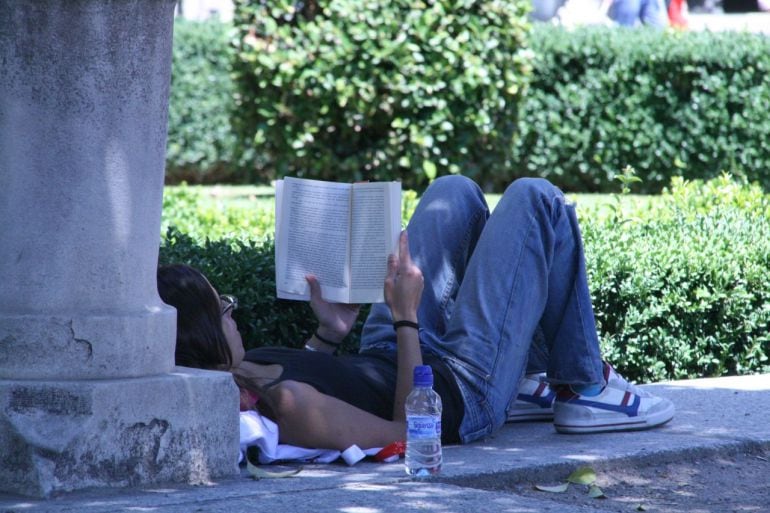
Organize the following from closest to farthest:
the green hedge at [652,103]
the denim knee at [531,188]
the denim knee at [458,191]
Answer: the denim knee at [531,188] → the denim knee at [458,191] → the green hedge at [652,103]

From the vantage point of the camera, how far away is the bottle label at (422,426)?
12.0 ft

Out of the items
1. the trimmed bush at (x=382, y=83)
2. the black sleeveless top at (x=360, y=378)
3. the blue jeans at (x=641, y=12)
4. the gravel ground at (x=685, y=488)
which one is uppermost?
the blue jeans at (x=641, y=12)

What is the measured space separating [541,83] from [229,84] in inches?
164

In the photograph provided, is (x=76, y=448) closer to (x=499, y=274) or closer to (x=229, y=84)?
(x=499, y=274)

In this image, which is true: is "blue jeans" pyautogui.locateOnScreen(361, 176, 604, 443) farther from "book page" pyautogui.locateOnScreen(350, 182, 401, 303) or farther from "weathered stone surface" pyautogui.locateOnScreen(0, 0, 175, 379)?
"weathered stone surface" pyautogui.locateOnScreen(0, 0, 175, 379)

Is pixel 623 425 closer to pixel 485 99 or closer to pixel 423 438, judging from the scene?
pixel 423 438

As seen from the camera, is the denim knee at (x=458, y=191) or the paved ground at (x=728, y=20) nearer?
the denim knee at (x=458, y=191)

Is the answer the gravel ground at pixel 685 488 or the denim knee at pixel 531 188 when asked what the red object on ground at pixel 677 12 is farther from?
the gravel ground at pixel 685 488

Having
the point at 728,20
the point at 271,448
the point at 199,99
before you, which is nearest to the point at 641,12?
the point at 728,20

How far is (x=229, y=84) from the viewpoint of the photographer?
15258 millimetres

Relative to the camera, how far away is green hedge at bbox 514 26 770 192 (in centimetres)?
1227

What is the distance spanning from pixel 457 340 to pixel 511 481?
1.87 ft

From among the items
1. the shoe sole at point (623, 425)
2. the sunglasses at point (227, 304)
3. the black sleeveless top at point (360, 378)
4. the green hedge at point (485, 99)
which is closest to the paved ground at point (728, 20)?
the green hedge at point (485, 99)

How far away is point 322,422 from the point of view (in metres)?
3.76
